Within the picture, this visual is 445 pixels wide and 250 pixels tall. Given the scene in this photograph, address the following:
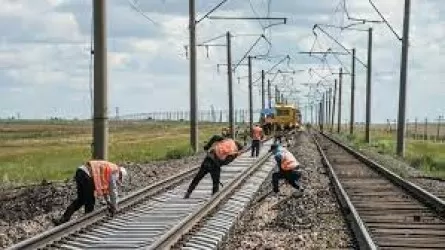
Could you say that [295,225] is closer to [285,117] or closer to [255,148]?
[255,148]

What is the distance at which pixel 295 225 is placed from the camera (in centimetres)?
1588

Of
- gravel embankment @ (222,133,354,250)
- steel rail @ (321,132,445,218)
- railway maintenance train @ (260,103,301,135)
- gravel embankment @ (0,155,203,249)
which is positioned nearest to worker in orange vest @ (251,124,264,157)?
steel rail @ (321,132,445,218)

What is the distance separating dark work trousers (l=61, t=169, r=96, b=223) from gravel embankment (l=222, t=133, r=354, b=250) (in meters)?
2.68

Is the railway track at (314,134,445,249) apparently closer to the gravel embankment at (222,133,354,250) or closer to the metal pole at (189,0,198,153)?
the gravel embankment at (222,133,354,250)

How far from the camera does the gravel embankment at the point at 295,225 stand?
13.7m

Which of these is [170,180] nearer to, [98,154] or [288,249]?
[98,154]

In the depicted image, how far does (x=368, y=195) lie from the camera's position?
73.9ft

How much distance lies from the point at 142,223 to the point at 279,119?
6451cm

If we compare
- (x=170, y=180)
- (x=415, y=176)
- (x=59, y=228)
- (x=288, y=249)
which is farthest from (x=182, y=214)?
(x=415, y=176)

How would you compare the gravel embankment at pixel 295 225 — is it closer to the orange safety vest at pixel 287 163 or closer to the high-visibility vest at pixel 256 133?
the orange safety vest at pixel 287 163

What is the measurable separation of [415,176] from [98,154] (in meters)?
12.8

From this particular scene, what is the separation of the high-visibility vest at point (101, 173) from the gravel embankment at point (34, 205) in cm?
118

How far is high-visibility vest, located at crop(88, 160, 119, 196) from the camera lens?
640 inches

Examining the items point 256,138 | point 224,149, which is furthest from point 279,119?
point 224,149
